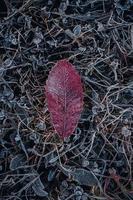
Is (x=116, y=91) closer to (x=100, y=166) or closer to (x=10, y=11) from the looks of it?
(x=100, y=166)

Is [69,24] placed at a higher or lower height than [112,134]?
higher

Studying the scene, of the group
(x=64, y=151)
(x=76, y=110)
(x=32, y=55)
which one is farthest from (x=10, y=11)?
(x=64, y=151)

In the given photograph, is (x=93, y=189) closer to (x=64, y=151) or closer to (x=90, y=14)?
(x=64, y=151)

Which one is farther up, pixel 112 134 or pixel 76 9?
pixel 76 9

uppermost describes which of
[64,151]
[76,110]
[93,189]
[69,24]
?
[69,24]

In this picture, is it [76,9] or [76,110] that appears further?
[76,9]

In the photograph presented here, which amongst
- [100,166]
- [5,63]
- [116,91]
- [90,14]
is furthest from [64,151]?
[90,14]
